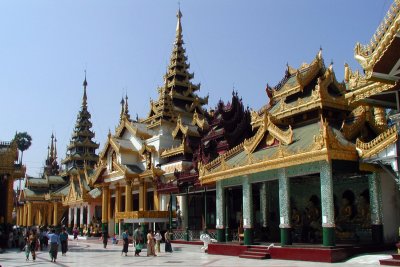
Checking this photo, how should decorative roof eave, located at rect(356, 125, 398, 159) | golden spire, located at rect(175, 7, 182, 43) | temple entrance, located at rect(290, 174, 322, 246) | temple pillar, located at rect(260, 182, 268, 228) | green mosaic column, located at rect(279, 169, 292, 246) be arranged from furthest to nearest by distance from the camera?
golden spire, located at rect(175, 7, 182, 43) < temple pillar, located at rect(260, 182, 268, 228) < temple entrance, located at rect(290, 174, 322, 246) < green mosaic column, located at rect(279, 169, 292, 246) < decorative roof eave, located at rect(356, 125, 398, 159)

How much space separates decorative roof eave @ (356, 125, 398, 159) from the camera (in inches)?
629

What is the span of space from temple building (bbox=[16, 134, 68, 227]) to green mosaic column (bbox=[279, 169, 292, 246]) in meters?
44.2

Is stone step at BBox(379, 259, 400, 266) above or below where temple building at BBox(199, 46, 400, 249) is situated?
below

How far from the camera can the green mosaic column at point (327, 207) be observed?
16703mm

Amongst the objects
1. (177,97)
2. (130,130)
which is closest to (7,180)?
(130,130)

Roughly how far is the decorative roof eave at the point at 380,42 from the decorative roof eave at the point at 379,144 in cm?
210

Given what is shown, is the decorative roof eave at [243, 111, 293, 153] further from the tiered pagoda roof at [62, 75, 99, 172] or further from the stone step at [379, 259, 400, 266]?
the tiered pagoda roof at [62, 75, 99, 172]

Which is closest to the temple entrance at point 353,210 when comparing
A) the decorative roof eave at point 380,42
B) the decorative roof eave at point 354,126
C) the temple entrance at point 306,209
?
the temple entrance at point 306,209

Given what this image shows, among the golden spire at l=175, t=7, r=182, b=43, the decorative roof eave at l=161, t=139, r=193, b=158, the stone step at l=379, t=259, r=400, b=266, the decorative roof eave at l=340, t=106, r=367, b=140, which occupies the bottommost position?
the stone step at l=379, t=259, r=400, b=266

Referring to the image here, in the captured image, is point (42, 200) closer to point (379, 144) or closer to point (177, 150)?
point (177, 150)

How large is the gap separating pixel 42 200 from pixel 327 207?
5203cm

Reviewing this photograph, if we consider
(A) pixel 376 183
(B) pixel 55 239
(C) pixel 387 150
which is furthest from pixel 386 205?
(B) pixel 55 239

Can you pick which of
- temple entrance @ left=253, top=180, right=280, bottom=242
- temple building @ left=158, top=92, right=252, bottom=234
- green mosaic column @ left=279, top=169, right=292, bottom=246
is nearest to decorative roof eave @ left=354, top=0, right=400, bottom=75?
green mosaic column @ left=279, top=169, right=292, bottom=246

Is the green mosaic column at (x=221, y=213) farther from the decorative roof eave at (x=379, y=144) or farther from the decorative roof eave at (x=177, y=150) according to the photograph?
the decorative roof eave at (x=177, y=150)
